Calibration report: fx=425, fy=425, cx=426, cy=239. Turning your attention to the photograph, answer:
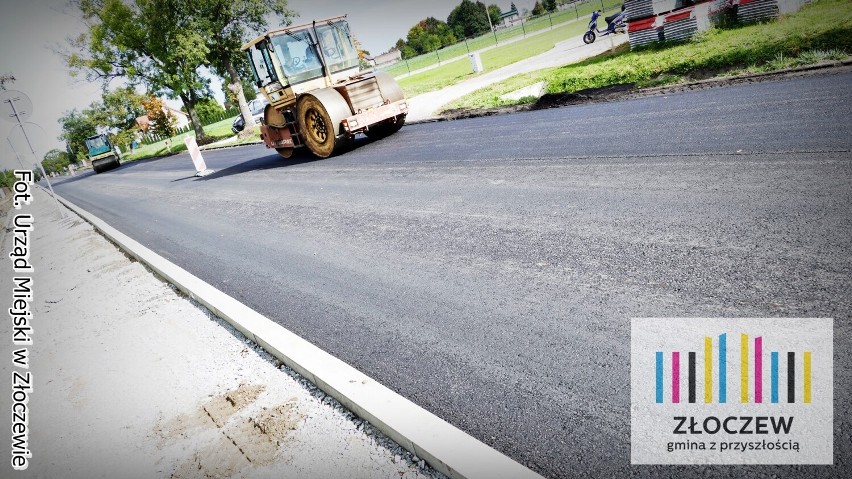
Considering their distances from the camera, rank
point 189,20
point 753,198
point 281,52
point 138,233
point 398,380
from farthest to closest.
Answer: point 189,20, point 281,52, point 138,233, point 753,198, point 398,380

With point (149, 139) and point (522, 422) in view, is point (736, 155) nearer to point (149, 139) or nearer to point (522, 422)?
point (522, 422)

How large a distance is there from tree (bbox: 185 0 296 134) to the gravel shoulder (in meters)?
25.9

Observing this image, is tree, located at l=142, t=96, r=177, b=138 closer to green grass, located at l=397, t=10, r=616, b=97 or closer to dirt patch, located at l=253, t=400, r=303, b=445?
green grass, located at l=397, t=10, r=616, b=97

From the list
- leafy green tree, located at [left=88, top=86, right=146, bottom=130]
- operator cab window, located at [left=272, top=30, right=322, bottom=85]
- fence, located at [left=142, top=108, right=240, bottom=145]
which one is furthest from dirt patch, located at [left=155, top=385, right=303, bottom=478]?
fence, located at [left=142, top=108, right=240, bottom=145]

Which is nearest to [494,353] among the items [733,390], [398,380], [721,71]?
[398,380]

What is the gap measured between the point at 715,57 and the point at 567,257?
30.4 ft

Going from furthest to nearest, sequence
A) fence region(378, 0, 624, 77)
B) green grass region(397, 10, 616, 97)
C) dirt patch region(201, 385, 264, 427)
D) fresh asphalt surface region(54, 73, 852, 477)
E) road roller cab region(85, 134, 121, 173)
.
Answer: fence region(378, 0, 624, 77), road roller cab region(85, 134, 121, 173), green grass region(397, 10, 616, 97), dirt patch region(201, 385, 264, 427), fresh asphalt surface region(54, 73, 852, 477)

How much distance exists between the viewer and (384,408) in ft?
7.61

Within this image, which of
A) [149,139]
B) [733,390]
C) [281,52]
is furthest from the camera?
[149,139]

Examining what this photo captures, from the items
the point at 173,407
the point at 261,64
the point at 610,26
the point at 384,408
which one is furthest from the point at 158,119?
the point at 384,408

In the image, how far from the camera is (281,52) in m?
10.8

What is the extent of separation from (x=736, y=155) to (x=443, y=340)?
400 cm

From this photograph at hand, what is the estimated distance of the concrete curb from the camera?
189cm

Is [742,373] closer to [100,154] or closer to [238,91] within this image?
[238,91]
